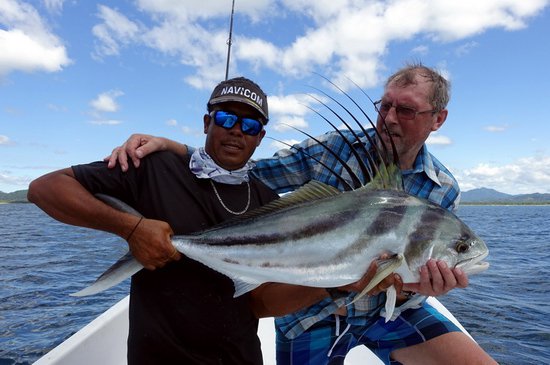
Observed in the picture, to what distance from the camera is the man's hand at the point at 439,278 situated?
261 cm

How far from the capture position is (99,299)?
10156mm

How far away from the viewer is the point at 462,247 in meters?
2.69

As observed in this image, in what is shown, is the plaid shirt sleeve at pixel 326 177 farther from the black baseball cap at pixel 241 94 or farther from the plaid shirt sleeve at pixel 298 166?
the black baseball cap at pixel 241 94

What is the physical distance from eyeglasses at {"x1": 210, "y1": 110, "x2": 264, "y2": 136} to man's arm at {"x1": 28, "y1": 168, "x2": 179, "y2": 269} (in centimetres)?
74

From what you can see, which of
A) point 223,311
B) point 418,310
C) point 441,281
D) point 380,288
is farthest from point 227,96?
point 418,310

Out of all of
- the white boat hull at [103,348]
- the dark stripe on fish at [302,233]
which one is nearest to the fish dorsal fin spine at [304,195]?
the dark stripe on fish at [302,233]

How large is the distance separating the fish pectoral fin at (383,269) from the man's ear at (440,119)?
5.97ft

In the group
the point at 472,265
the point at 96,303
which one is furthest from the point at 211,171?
the point at 96,303

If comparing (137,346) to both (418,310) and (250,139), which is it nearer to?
(250,139)

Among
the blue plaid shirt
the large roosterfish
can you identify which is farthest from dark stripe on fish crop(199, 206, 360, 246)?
the blue plaid shirt

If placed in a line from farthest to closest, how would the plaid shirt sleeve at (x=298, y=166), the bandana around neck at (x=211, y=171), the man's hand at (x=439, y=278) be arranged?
the plaid shirt sleeve at (x=298, y=166)
the bandana around neck at (x=211, y=171)
the man's hand at (x=439, y=278)

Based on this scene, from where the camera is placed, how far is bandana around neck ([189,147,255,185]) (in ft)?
9.02

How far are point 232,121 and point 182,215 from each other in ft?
2.15

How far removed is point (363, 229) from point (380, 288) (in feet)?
1.31
